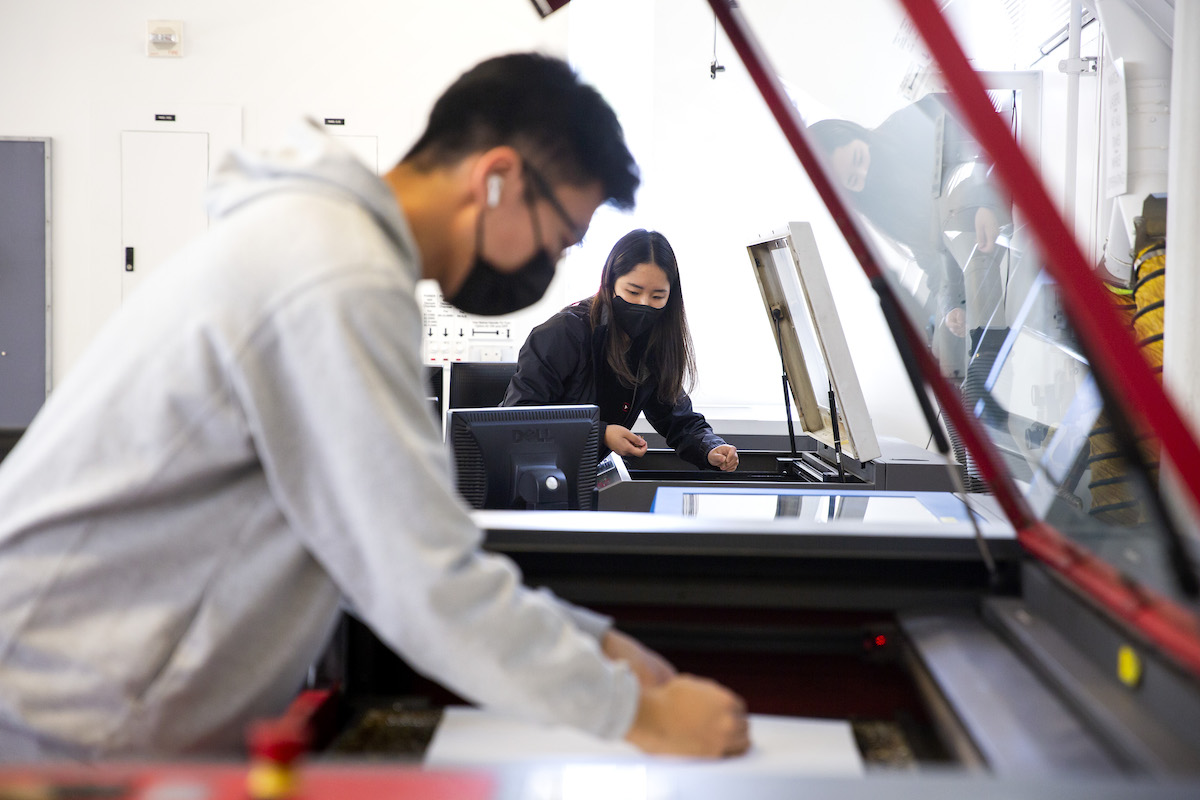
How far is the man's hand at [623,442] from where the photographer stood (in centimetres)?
248

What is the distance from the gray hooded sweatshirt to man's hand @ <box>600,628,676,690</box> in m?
0.14

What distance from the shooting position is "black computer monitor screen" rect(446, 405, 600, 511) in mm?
1641

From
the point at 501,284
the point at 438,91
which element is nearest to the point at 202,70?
the point at 438,91

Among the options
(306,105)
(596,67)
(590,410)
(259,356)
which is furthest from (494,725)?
(306,105)

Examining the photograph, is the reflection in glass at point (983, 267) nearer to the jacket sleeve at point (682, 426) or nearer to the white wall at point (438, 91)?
the white wall at point (438, 91)

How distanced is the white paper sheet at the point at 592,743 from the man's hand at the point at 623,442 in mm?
1602

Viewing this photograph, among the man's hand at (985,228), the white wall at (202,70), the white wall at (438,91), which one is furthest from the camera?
the white wall at (202,70)

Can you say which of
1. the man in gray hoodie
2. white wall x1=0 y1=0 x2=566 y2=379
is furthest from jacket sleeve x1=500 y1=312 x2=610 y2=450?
white wall x1=0 y1=0 x2=566 y2=379

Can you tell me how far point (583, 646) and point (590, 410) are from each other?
1107mm

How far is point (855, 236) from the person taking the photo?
3.16 ft

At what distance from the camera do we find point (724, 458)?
2559 millimetres

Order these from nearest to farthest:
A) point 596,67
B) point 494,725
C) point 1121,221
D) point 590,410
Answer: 1. point 494,725
2. point 590,410
3. point 1121,221
4. point 596,67

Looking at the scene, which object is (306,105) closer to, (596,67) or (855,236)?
(596,67)

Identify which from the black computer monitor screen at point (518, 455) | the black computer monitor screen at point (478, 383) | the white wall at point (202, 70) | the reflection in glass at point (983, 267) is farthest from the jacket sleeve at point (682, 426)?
the white wall at point (202, 70)
